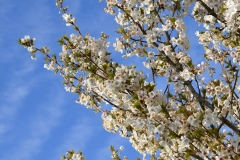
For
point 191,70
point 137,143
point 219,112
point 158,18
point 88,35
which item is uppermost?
point 88,35

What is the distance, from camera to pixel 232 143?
18.7 ft

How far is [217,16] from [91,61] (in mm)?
2558

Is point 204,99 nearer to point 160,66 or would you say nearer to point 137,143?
point 160,66

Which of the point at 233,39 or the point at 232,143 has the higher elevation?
the point at 233,39

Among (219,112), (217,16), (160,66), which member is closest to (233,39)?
(217,16)

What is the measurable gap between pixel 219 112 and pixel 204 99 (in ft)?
1.23

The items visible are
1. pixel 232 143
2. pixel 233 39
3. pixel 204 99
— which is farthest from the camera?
pixel 233 39

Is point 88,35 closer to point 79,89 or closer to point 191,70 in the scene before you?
point 79,89

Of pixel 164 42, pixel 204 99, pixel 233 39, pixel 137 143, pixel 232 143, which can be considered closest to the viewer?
pixel 232 143

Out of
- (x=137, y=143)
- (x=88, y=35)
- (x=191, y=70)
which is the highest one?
(x=88, y=35)

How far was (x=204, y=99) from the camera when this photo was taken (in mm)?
6273

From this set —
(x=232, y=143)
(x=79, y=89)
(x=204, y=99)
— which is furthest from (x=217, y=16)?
(x=79, y=89)

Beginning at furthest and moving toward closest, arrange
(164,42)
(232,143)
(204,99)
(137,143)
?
(137,143)
(164,42)
(204,99)
(232,143)

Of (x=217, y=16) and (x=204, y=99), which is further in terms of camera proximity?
(x=217, y=16)
